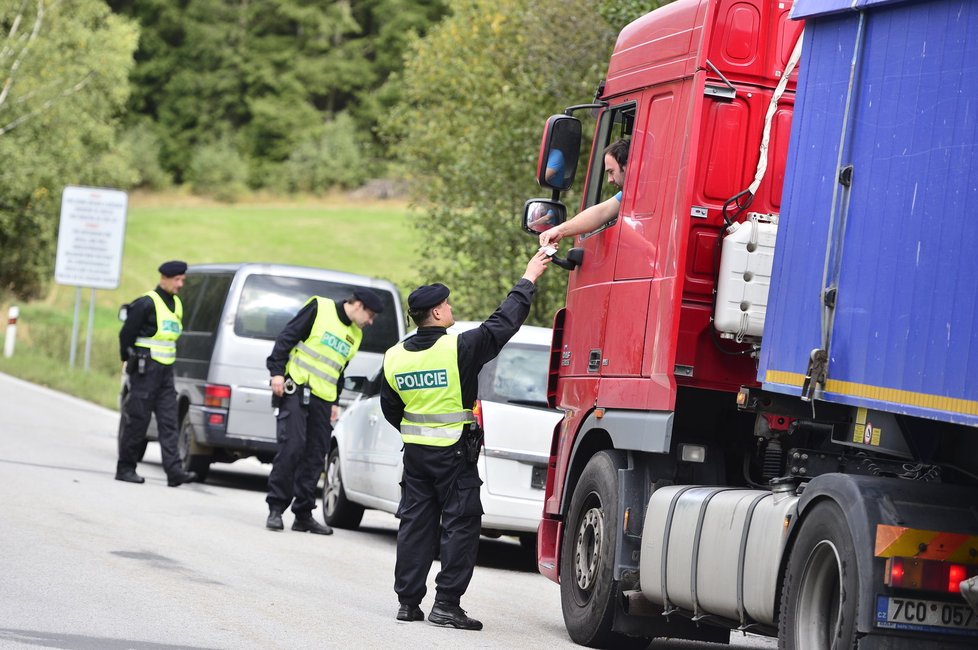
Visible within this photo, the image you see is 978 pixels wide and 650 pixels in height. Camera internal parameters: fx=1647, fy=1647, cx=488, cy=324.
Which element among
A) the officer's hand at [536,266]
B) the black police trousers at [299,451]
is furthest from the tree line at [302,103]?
the officer's hand at [536,266]

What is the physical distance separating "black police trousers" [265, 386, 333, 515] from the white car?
1.26 feet

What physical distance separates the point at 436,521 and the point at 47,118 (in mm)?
43741

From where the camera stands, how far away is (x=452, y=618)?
846 centimetres

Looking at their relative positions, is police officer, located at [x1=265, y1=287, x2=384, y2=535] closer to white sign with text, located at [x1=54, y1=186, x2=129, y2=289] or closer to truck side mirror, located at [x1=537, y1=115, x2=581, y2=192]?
truck side mirror, located at [x1=537, y1=115, x2=581, y2=192]

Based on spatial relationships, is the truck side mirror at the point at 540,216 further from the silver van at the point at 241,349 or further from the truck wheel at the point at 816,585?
the silver van at the point at 241,349

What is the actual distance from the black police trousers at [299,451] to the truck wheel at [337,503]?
717mm

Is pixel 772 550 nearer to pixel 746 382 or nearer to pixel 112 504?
pixel 746 382

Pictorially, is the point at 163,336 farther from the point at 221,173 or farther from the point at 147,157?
the point at 221,173

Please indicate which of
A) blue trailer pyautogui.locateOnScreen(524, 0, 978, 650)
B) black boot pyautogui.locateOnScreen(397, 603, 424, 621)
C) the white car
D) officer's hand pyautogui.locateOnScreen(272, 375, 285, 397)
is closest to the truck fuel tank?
blue trailer pyautogui.locateOnScreen(524, 0, 978, 650)

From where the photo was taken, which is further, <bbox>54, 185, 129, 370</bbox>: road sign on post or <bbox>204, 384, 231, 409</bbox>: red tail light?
<bbox>54, 185, 129, 370</bbox>: road sign on post

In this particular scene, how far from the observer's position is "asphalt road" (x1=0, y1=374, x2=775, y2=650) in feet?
24.4

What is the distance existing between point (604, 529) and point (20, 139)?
145 ft

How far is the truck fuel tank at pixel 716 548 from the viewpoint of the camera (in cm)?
644

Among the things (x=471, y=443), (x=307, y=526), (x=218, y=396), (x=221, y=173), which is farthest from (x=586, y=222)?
(x=221, y=173)
